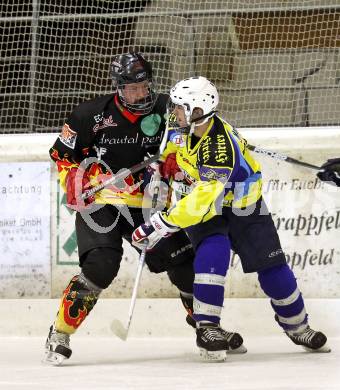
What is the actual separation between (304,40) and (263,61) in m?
0.27

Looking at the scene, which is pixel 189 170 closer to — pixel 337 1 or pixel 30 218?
pixel 30 218

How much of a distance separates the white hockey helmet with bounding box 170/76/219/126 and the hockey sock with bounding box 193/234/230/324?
493mm

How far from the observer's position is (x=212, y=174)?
3.77 meters

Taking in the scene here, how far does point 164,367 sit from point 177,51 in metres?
2.45

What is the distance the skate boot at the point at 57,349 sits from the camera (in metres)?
3.92

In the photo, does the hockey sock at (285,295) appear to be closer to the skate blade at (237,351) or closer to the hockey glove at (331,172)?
the skate blade at (237,351)

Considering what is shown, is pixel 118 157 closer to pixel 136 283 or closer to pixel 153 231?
pixel 153 231

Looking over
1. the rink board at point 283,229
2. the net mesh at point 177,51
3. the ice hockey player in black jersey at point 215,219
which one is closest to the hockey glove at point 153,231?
the ice hockey player in black jersey at point 215,219

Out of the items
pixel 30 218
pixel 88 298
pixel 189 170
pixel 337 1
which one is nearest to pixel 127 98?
pixel 189 170

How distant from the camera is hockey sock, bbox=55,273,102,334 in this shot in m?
3.94

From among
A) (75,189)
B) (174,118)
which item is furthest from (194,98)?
(75,189)

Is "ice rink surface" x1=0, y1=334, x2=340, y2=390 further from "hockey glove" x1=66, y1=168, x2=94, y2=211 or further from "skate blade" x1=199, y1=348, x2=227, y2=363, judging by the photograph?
"hockey glove" x1=66, y1=168, x2=94, y2=211

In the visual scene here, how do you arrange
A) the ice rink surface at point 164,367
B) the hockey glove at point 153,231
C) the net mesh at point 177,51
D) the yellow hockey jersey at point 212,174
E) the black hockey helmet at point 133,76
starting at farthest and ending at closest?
the net mesh at point 177,51
the black hockey helmet at point 133,76
the hockey glove at point 153,231
the yellow hockey jersey at point 212,174
the ice rink surface at point 164,367

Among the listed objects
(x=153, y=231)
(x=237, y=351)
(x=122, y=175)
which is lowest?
(x=237, y=351)
